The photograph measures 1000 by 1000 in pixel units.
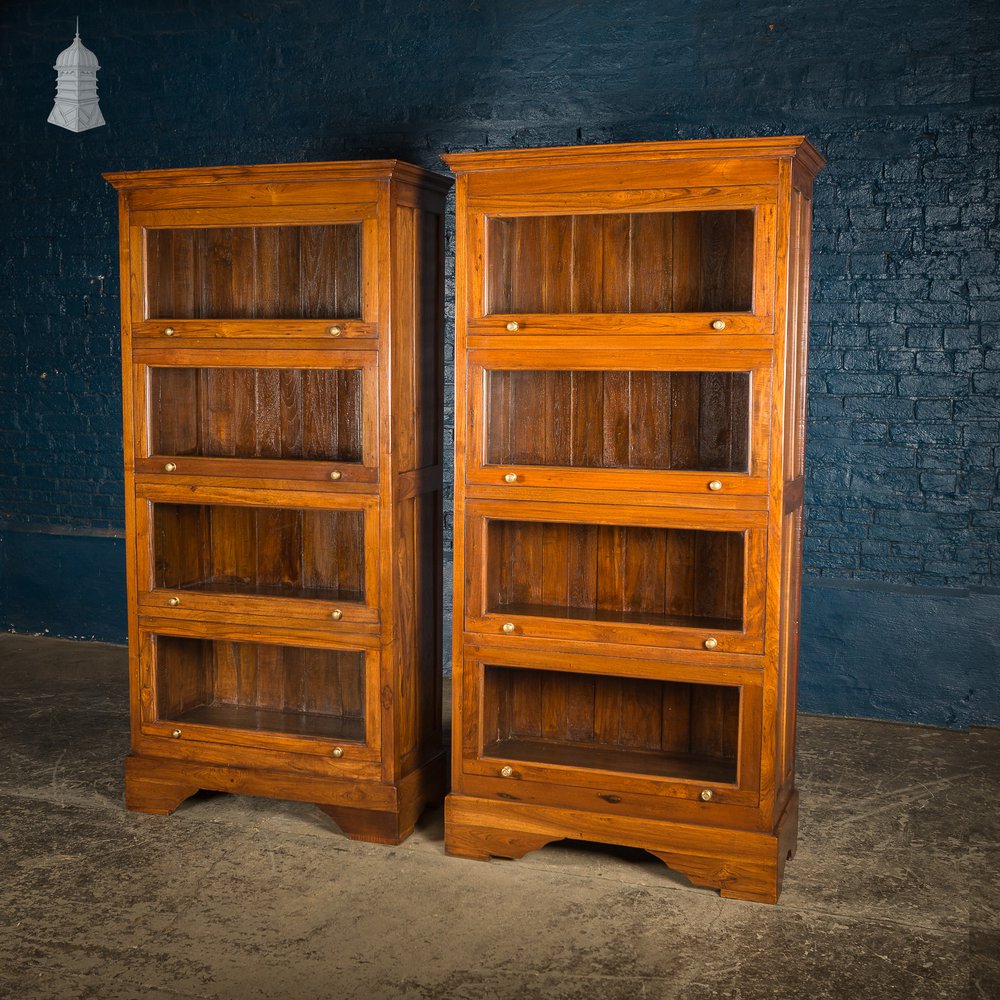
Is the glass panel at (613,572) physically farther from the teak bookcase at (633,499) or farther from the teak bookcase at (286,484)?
the teak bookcase at (286,484)

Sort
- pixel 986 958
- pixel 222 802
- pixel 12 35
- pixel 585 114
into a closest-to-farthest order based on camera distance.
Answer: pixel 986 958 < pixel 222 802 < pixel 585 114 < pixel 12 35

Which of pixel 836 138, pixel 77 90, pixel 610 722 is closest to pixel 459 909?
pixel 610 722

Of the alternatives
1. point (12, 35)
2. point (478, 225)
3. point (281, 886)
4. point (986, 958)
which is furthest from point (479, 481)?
point (12, 35)

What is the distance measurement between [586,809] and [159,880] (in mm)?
A: 1256

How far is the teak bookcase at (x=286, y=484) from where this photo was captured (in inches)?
144

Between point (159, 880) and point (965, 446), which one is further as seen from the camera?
point (965, 446)

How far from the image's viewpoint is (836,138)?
488 centimetres

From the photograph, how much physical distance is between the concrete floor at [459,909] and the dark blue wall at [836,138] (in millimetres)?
878

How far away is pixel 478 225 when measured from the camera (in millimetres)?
3480

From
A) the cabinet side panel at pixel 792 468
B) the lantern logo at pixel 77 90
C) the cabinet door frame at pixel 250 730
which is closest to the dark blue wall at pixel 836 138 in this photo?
the lantern logo at pixel 77 90

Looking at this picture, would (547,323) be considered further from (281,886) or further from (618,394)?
(281,886)

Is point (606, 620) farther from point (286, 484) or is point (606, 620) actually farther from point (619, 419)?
point (286, 484)

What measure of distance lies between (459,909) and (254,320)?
1863mm

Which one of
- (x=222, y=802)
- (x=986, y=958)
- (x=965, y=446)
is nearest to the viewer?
(x=986, y=958)
